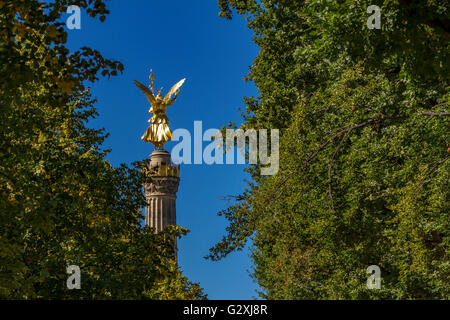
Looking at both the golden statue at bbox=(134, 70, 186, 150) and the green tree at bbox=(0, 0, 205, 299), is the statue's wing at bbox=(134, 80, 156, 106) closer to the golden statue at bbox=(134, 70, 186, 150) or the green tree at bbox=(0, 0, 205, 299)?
the golden statue at bbox=(134, 70, 186, 150)

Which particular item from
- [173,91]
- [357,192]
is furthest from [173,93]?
[357,192]

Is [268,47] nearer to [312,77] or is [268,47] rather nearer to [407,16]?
[312,77]

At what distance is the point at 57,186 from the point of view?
1677 centimetres

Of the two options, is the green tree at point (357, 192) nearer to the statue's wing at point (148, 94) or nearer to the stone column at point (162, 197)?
the stone column at point (162, 197)

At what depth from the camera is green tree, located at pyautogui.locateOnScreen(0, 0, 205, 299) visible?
37.2ft

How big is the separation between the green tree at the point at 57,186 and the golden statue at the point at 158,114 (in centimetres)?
2631

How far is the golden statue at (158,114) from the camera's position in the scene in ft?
159

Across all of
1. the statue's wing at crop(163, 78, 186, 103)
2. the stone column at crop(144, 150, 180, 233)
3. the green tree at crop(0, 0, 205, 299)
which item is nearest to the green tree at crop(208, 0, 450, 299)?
the green tree at crop(0, 0, 205, 299)

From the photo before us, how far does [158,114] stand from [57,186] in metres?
32.5

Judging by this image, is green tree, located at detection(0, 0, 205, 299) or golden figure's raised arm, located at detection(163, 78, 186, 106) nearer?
green tree, located at detection(0, 0, 205, 299)

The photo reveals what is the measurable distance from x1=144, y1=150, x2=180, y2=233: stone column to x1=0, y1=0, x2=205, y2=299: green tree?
23356 mm

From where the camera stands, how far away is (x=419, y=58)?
13.4 metres
